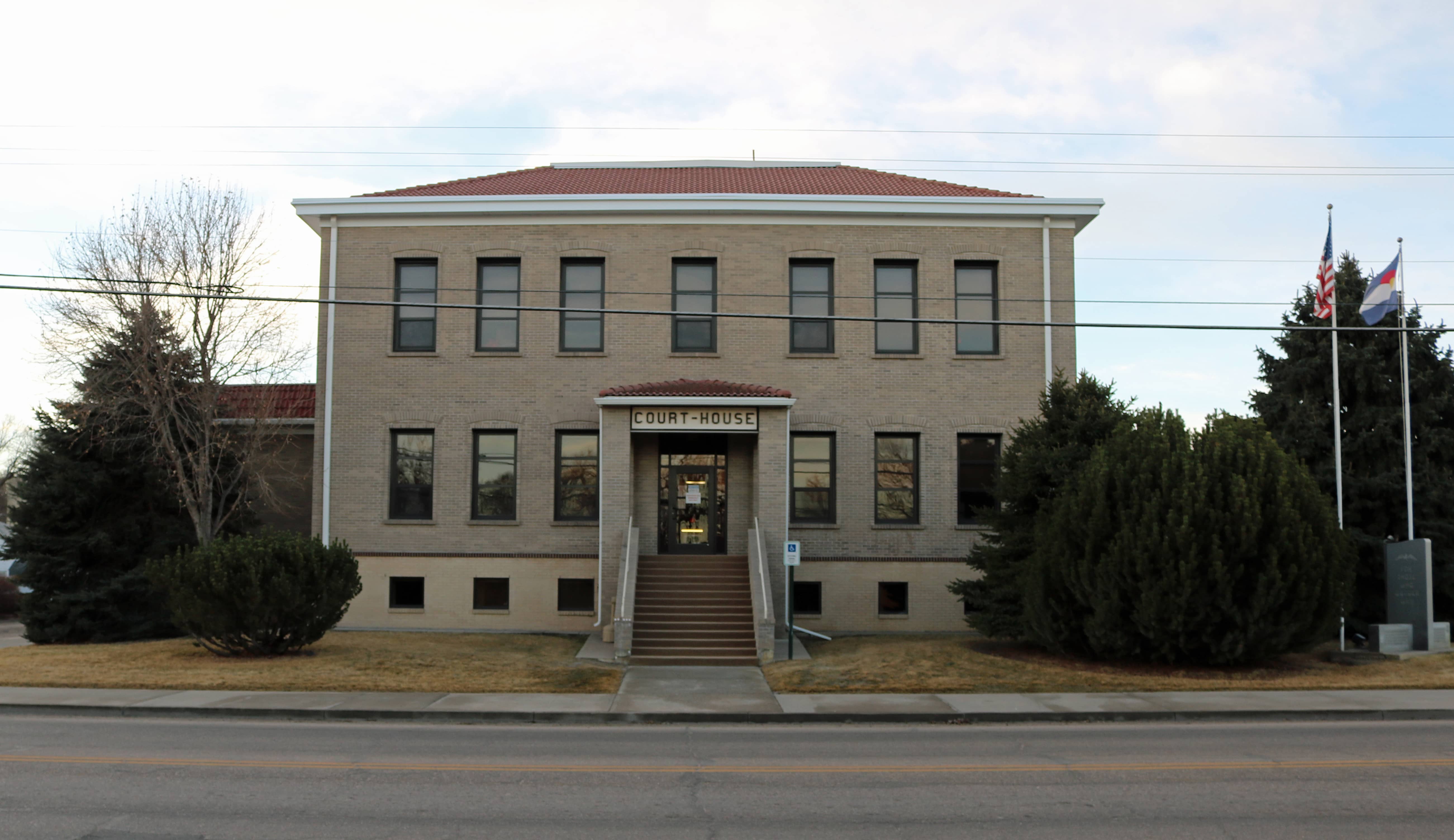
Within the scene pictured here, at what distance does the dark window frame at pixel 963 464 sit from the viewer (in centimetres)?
2473

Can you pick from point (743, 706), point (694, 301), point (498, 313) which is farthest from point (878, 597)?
point (498, 313)

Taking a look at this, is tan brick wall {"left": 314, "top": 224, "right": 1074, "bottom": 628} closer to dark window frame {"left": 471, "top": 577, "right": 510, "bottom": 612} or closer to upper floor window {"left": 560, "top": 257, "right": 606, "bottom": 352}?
upper floor window {"left": 560, "top": 257, "right": 606, "bottom": 352}

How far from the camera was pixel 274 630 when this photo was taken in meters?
18.6

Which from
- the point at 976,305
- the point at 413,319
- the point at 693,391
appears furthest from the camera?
the point at 413,319

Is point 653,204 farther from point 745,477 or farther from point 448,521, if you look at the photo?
point 448,521

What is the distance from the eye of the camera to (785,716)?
14.3m

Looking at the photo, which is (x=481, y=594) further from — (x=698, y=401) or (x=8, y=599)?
(x=8, y=599)

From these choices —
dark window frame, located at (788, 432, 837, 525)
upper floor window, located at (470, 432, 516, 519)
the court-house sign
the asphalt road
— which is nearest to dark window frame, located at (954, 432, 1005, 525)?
dark window frame, located at (788, 432, 837, 525)

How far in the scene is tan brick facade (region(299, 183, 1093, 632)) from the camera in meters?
24.5

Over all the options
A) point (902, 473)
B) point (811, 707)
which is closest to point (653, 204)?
point (902, 473)

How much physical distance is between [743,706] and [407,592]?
40.1 feet

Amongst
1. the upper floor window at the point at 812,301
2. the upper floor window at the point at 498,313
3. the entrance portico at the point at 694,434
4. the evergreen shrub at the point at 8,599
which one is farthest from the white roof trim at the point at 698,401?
the evergreen shrub at the point at 8,599

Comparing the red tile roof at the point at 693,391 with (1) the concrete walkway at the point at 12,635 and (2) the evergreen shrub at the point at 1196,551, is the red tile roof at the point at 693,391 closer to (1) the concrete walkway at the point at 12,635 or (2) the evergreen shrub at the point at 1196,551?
(2) the evergreen shrub at the point at 1196,551

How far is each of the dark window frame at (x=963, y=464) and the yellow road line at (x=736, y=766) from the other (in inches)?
541
